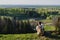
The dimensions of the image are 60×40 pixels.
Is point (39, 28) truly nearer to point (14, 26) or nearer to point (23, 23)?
point (23, 23)

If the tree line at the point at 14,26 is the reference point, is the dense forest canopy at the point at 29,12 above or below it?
above

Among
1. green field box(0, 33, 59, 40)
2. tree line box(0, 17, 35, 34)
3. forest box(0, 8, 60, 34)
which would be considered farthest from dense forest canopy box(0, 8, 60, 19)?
green field box(0, 33, 59, 40)

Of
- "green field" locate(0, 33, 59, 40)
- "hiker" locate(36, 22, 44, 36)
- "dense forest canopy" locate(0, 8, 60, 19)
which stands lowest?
"green field" locate(0, 33, 59, 40)

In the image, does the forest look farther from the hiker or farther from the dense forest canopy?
the hiker

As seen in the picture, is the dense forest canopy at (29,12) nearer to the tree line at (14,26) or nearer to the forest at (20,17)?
the forest at (20,17)

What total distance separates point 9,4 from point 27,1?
0.36 metres

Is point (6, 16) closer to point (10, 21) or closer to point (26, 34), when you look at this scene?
point (10, 21)

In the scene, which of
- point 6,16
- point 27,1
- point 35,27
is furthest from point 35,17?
point 6,16

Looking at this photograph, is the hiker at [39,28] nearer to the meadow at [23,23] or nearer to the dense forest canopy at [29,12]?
the meadow at [23,23]

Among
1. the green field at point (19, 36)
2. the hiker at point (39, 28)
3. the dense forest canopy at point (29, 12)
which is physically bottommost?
the green field at point (19, 36)

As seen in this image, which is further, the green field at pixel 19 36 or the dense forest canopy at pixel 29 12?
the dense forest canopy at pixel 29 12

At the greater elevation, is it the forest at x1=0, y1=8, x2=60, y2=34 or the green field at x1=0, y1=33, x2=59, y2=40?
the forest at x1=0, y1=8, x2=60, y2=34

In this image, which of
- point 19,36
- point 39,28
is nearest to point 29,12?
point 39,28

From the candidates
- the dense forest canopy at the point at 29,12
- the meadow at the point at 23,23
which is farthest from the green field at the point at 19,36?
the dense forest canopy at the point at 29,12
